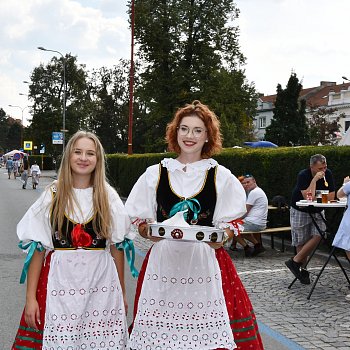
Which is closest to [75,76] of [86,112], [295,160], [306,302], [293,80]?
[86,112]

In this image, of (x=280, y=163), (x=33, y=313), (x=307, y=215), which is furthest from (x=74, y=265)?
(x=280, y=163)

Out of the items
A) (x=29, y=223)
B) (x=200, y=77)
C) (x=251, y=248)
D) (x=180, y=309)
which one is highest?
(x=200, y=77)

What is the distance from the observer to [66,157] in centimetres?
359

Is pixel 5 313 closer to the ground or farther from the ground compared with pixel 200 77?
closer to the ground

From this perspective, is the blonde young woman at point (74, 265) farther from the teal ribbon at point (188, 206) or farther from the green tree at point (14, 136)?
the green tree at point (14, 136)

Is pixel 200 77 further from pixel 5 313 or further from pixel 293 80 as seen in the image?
pixel 5 313

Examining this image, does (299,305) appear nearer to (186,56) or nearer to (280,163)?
(280,163)

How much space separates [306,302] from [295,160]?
16.8 ft

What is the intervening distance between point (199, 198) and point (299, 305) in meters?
3.52

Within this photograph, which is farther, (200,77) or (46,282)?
(200,77)

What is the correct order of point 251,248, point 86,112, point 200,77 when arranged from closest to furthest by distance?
point 251,248
point 200,77
point 86,112

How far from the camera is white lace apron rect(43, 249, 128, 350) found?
3.43 meters

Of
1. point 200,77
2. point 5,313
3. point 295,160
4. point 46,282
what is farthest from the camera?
point 200,77

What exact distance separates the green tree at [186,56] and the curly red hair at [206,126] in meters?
33.0
